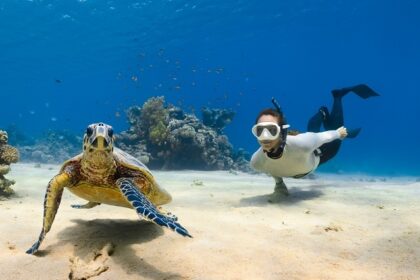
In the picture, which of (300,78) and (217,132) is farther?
(300,78)

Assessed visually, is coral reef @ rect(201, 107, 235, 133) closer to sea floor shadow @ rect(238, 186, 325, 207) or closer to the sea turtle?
sea floor shadow @ rect(238, 186, 325, 207)

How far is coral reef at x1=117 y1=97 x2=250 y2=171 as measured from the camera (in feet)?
47.7

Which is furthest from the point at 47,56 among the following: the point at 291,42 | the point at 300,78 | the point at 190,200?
the point at 300,78

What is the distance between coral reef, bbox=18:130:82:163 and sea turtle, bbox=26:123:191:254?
18.0m

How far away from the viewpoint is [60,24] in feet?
146

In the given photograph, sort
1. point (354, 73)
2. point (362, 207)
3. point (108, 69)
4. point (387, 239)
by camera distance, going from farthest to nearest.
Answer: point (354, 73)
point (108, 69)
point (362, 207)
point (387, 239)

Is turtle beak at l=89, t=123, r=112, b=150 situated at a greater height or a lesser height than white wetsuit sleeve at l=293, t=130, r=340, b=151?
greater

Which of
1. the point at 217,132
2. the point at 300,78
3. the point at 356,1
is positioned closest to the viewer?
the point at 217,132

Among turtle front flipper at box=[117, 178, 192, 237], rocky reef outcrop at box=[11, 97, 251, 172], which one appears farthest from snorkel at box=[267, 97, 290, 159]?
rocky reef outcrop at box=[11, 97, 251, 172]

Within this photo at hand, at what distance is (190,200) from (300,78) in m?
115

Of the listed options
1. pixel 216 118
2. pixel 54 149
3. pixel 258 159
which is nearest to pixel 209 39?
pixel 54 149

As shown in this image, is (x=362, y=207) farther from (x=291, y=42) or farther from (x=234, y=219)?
(x=291, y=42)

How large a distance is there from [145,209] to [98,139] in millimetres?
841

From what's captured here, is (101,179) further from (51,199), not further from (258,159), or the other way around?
(258,159)
